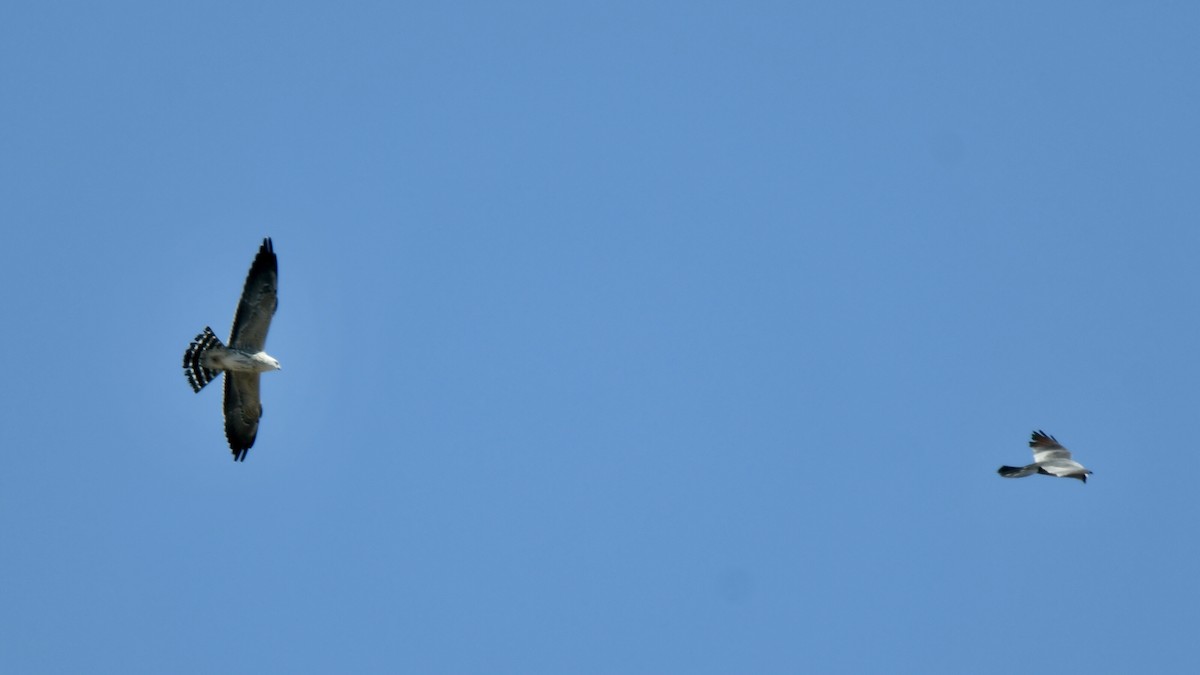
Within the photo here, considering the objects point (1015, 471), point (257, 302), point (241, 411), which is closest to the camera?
point (1015, 471)

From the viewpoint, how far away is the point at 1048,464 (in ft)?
76.2

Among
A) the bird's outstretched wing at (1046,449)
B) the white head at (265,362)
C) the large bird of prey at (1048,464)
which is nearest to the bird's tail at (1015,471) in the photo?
the large bird of prey at (1048,464)

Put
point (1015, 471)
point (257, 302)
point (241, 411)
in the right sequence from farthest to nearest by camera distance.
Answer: point (241, 411) → point (257, 302) → point (1015, 471)

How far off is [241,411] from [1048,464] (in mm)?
12919

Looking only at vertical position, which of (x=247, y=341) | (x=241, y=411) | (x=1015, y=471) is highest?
(x=247, y=341)

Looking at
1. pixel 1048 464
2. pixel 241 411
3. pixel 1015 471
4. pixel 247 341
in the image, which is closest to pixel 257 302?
pixel 247 341

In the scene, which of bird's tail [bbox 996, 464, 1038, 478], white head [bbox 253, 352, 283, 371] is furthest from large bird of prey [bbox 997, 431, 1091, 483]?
white head [bbox 253, 352, 283, 371]

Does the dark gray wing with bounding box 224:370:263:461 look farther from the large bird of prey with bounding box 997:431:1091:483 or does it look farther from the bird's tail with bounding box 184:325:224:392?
the large bird of prey with bounding box 997:431:1091:483

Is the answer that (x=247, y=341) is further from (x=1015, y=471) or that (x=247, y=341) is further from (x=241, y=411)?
(x=1015, y=471)

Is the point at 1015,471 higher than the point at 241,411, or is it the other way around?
the point at 241,411

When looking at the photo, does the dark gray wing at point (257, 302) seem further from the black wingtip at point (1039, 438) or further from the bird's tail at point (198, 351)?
the black wingtip at point (1039, 438)

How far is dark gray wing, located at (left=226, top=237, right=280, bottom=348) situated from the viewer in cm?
2281

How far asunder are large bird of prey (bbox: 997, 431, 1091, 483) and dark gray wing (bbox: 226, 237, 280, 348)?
1135cm

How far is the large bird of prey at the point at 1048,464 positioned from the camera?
22.0 meters
